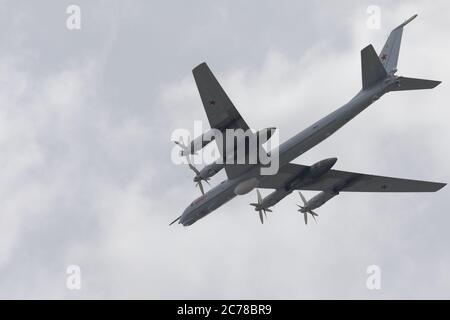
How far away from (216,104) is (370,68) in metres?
10.5

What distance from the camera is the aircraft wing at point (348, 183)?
5644cm

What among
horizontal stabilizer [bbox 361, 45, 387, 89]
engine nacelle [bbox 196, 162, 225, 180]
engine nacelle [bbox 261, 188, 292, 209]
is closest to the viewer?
horizontal stabilizer [bbox 361, 45, 387, 89]

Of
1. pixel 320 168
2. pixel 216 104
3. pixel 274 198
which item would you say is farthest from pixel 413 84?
pixel 274 198

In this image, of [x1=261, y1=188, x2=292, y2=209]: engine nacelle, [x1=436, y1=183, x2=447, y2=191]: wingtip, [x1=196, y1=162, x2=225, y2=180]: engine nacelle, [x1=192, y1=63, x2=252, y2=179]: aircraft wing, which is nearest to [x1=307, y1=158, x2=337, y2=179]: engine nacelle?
[x1=261, y1=188, x2=292, y2=209]: engine nacelle

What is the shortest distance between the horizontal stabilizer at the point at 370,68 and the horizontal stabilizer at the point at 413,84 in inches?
46.3

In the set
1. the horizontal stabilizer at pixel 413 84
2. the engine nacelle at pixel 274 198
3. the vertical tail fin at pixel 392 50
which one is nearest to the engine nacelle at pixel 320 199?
the engine nacelle at pixel 274 198

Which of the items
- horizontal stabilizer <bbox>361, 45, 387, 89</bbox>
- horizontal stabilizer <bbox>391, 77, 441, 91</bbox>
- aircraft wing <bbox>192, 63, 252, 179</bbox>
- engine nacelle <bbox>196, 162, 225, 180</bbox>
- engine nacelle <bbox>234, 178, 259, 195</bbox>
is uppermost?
horizontal stabilizer <bbox>361, 45, 387, 89</bbox>

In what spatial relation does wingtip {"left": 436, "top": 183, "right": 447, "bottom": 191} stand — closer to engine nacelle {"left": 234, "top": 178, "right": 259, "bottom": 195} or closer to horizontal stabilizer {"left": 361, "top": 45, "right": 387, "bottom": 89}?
horizontal stabilizer {"left": 361, "top": 45, "right": 387, "bottom": 89}

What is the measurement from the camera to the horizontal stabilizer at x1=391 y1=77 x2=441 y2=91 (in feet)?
162

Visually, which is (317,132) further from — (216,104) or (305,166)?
(216,104)

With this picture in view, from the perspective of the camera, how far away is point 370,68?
49438 millimetres

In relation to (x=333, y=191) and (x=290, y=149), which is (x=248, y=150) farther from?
(x=333, y=191)

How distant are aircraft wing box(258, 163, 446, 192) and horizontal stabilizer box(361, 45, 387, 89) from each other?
8719 mm
